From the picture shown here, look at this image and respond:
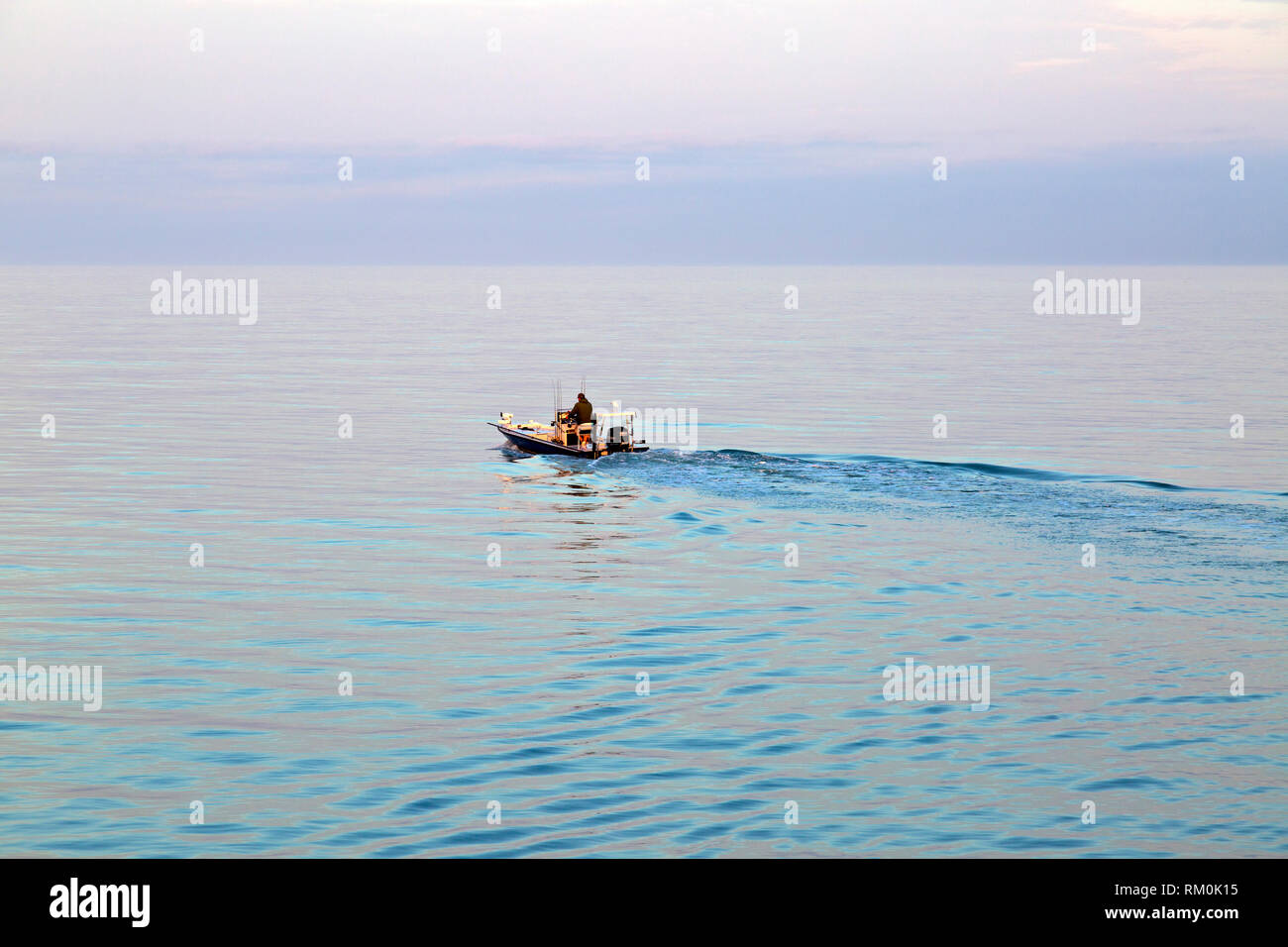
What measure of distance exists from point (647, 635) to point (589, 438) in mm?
27222

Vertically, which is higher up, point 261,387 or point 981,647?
point 261,387

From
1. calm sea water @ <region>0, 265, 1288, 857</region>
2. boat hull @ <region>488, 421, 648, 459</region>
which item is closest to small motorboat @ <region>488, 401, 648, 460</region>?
boat hull @ <region>488, 421, 648, 459</region>

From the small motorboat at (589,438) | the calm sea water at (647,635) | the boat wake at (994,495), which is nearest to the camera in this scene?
the calm sea water at (647,635)

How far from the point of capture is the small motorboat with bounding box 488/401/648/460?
181 feet

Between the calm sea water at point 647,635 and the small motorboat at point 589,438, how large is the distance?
0.72m

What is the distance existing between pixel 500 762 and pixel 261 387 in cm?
6890

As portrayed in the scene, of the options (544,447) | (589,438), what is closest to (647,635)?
(589,438)

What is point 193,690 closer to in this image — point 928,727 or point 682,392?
point 928,727

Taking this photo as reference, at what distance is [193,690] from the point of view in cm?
2444

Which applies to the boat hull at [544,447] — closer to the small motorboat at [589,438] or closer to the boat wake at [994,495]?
the small motorboat at [589,438]

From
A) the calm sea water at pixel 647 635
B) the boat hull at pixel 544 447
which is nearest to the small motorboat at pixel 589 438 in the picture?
the boat hull at pixel 544 447

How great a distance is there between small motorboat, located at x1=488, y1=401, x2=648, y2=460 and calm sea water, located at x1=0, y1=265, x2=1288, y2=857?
0.72 m

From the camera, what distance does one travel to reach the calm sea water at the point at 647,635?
19.0m
